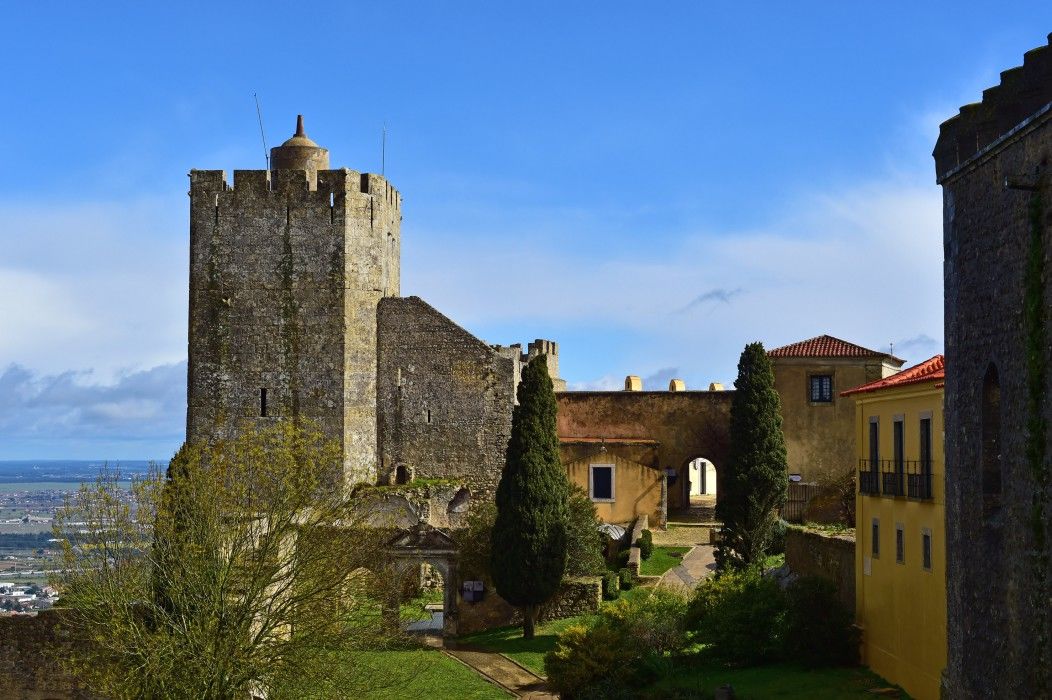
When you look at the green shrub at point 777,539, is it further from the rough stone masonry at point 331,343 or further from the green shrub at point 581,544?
the rough stone masonry at point 331,343

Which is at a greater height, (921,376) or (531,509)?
(921,376)

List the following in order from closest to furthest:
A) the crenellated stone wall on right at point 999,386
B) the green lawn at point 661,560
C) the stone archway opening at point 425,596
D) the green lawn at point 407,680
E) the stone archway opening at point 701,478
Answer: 1. the crenellated stone wall on right at point 999,386
2. the green lawn at point 407,680
3. the stone archway opening at point 425,596
4. the green lawn at point 661,560
5. the stone archway opening at point 701,478

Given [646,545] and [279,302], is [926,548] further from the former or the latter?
[279,302]

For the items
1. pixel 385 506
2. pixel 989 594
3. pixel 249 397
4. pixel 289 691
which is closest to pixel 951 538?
pixel 989 594

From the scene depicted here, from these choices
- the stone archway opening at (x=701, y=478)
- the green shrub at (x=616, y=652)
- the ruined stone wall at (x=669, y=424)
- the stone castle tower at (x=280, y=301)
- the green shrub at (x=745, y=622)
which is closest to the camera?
the green shrub at (x=616, y=652)

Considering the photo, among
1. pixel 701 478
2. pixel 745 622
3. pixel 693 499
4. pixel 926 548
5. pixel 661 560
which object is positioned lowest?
pixel 745 622

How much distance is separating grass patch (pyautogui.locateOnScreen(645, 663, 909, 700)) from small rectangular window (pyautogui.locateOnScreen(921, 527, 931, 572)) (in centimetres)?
269

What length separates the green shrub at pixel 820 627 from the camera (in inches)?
1166

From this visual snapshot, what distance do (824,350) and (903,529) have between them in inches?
890

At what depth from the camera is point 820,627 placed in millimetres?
29672

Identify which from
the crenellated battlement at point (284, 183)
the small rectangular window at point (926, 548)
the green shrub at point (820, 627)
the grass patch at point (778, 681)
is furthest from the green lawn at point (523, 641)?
the crenellated battlement at point (284, 183)

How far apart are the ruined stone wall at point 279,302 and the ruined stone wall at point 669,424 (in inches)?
406

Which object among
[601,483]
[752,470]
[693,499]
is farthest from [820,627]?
[693,499]

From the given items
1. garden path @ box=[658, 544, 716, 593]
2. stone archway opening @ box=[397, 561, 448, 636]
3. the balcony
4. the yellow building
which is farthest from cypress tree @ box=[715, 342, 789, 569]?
the yellow building
